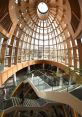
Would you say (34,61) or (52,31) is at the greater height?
(52,31)

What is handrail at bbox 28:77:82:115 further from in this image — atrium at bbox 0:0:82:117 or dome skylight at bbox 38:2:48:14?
dome skylight at bbox 38:2:48:14

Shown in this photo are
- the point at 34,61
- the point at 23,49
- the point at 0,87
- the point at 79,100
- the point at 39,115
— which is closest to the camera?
the point at 79,100

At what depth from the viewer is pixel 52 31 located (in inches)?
1367

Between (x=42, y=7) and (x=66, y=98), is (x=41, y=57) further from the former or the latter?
(x=66, y=98)

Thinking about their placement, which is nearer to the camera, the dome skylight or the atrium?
the atrium

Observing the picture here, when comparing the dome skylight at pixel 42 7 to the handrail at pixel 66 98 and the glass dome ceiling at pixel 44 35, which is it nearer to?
the glass dome ceiling at pixel 44 35

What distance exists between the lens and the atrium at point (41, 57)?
10.1 metres

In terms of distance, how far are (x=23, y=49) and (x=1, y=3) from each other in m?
17.4

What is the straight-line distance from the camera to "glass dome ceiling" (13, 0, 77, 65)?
28.5 m

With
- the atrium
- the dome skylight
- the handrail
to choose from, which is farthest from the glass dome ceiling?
the handrail

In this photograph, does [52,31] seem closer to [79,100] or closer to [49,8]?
[49,8]

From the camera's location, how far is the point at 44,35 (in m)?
36.2

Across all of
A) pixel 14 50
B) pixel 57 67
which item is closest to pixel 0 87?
pixel 14 50

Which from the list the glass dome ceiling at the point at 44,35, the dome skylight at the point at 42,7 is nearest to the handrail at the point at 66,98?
the glass dome ceiling at the point at 44,35
